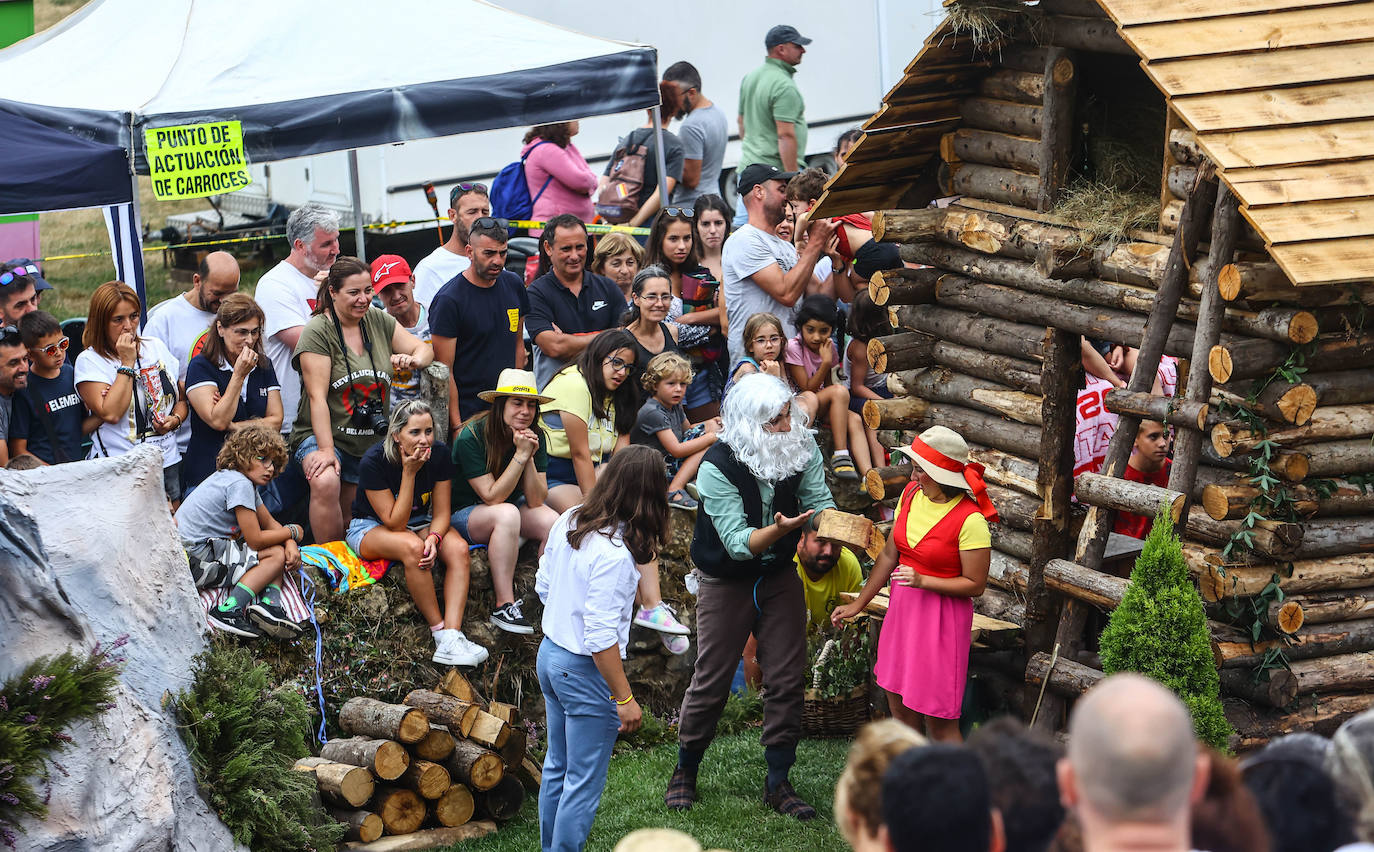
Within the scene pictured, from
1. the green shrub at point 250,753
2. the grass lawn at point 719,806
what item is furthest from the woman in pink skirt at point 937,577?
the green shrub at point 250,753

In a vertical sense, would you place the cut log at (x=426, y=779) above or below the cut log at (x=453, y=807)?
above

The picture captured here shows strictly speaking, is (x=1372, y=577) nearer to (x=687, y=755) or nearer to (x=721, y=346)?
(x=687, y=755)

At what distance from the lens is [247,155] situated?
9.64 meters

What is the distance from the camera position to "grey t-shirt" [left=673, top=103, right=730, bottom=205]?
12992mm

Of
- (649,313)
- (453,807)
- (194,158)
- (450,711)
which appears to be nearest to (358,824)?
(453,807)

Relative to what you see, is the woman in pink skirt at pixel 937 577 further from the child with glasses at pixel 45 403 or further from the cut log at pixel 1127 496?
the child with glasses at pixel 45 403

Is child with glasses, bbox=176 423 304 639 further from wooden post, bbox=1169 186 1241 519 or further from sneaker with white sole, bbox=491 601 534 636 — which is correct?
wooden post, bbox=1169 186 1241 519

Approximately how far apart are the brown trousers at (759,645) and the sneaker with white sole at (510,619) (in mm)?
1347

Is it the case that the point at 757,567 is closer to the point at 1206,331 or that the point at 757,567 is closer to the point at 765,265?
the point at 1206,331

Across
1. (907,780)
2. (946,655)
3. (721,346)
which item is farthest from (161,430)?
(907,780)

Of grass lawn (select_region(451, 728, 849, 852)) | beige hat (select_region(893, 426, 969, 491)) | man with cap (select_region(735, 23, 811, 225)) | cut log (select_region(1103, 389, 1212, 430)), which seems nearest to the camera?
cut log (select_region(1103, 389, 1212, 430))

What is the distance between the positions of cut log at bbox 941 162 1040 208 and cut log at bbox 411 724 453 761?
14.5 ft

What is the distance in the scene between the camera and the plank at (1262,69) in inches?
249

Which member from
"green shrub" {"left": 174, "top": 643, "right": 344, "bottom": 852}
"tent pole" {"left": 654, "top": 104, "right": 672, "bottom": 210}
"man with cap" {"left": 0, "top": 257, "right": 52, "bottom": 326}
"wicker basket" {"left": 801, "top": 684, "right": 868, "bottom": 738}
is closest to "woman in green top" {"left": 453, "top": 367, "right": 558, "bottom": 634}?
"green shrub" {"left": 174, "top": 643, "right": 344, "bottom": 852}
